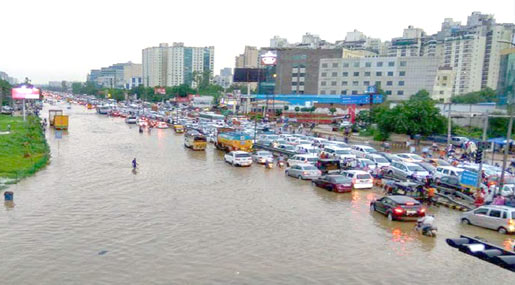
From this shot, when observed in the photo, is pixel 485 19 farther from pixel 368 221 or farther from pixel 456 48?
pixel 368 221

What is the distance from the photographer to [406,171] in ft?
97.7

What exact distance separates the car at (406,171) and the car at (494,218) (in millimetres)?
9397

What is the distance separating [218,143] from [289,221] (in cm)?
2827

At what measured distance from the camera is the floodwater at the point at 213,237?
523 inches

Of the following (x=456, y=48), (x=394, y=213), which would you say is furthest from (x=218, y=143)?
(x=456, y=48)

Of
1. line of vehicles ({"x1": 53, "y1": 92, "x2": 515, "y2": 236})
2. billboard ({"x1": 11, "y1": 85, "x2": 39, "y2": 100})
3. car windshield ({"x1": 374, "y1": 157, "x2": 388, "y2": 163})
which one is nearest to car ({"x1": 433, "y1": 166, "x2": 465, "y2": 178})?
line of vehicles ({"x1": 53, "y1": 92, "x2": 515, "y2": 236})

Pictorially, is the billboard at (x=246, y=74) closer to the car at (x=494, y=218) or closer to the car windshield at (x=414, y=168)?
the car windshield at (x=414, y=168)

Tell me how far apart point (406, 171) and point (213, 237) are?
57.7 feet

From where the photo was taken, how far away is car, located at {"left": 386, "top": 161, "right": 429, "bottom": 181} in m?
29.0

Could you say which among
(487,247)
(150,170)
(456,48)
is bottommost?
(150,170)

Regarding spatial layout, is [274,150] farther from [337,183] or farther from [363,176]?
[337,183]

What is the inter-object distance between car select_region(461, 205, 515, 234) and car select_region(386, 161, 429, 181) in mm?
9397

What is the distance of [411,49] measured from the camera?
16988 cm

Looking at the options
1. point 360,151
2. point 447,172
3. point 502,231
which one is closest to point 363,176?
point 447,172
